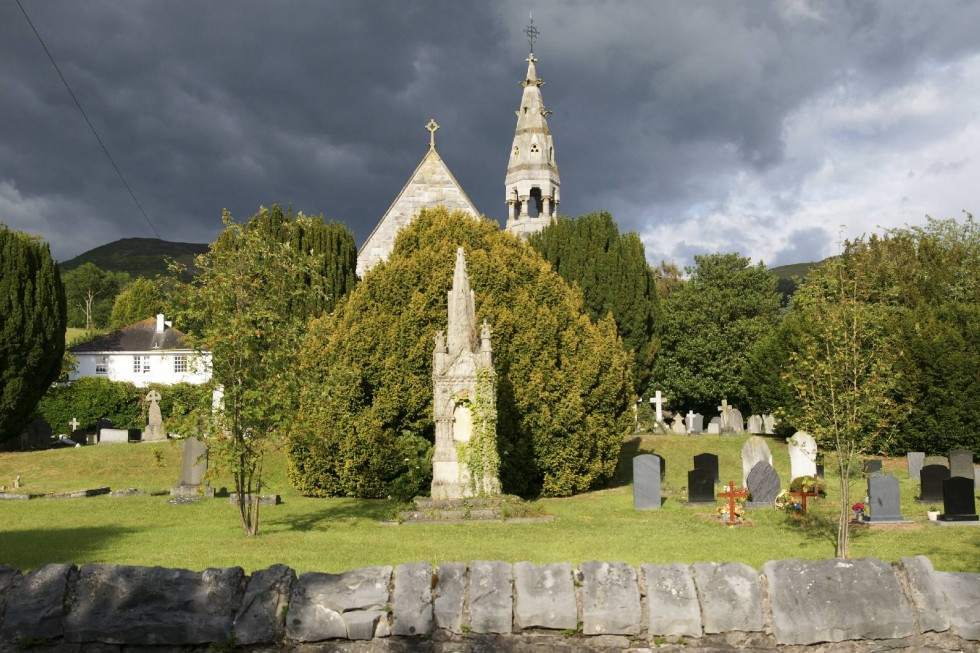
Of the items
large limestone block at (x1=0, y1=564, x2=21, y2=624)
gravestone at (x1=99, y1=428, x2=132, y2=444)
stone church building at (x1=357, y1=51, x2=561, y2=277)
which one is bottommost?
gravestone at (x1=99, y1=428, x2=132, y2=444)

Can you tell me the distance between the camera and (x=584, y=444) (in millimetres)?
22359

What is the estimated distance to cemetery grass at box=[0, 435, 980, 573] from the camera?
10758 mm

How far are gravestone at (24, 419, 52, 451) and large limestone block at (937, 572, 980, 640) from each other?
36.1 metres

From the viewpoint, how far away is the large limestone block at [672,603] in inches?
199

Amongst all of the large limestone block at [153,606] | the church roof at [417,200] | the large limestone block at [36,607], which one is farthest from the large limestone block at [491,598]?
the church roof at [417,200]

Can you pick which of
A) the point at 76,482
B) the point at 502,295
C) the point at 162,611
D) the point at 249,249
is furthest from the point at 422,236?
the point at 162,611

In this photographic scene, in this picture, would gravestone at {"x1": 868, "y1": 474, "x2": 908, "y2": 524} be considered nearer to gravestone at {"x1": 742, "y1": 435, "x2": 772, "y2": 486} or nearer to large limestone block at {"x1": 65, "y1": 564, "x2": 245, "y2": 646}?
gravestone at {"x1": 742, "y1": 435, "x2": 772, "y2": 486}

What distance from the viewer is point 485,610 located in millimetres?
5055

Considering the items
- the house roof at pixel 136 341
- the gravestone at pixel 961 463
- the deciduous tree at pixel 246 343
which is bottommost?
the gravestone at pixel 961 463

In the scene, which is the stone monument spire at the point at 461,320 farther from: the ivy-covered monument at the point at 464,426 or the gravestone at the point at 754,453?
the gravestone at the point at 754,453

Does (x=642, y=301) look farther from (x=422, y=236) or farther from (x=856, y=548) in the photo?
(x=856, y=548)

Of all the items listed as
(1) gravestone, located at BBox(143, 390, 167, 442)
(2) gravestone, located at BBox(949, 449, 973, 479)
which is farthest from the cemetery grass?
(1) gravestone, located at BBox(143, 390, 167, 442)

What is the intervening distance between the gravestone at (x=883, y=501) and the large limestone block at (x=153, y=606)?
47.2 ft

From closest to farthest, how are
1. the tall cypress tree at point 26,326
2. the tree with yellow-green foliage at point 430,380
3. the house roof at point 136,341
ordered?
the tree with yellow-green foliage at point 430,380, the tall cypress tree at point 26,326, the house roof at point 136,341
